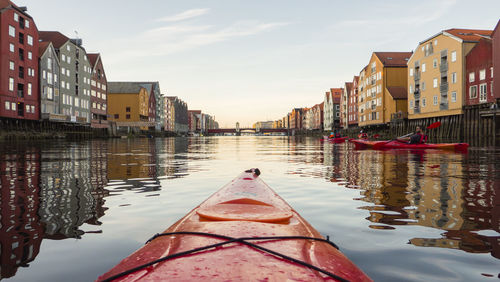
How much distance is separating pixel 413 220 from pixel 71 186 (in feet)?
23.7

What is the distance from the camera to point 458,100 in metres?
43.5

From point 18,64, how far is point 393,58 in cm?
6132

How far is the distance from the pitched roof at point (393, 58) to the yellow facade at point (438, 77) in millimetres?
6466

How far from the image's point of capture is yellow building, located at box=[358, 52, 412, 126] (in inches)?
2334

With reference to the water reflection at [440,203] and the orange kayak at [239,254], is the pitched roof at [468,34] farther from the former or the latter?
the orange kayak at [239,254]

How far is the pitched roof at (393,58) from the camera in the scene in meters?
61.8

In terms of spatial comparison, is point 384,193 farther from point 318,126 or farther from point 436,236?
point 318,126

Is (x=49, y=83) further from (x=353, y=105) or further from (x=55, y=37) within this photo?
(x=353, y=105)

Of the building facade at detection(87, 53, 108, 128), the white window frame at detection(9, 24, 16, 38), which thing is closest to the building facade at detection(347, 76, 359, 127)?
the building facade at detection(87, 53, 108, 128)

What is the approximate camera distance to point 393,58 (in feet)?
208

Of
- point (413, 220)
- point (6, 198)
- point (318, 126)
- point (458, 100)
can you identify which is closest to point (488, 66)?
point (458, 100)

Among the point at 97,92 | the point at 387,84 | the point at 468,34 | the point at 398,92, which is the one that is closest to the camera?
the point at 468,34

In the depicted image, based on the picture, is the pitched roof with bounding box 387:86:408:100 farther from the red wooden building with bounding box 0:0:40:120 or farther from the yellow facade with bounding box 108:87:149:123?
the yellow facade with bounding box 108:87:149:123

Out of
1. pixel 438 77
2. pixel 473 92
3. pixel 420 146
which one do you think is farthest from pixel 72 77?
pixel 473 92
